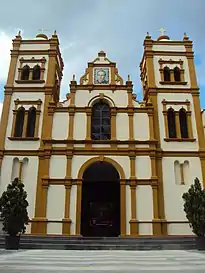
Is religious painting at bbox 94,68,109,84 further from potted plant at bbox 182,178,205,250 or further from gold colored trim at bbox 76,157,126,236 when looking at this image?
potted plant at bbox 182,178,205,250

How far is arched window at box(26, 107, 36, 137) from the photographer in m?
19.9

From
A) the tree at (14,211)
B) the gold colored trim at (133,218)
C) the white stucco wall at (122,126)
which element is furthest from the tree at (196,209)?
the tree at (14,211)

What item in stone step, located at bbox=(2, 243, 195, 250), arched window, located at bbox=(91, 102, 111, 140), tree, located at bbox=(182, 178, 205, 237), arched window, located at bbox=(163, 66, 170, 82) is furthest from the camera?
arched window, located at bbox=(163, 66, 170, 82)

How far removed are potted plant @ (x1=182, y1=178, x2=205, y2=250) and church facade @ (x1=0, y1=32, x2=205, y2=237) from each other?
14.5ft

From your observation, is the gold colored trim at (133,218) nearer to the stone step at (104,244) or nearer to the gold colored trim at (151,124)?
the stone step at (104,244)

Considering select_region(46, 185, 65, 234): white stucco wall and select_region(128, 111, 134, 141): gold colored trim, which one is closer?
select_region(46, 185, 65, 234): white stucco wall

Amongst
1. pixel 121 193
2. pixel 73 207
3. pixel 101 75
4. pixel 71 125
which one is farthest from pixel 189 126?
pixel 73 207

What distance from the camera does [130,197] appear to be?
17.4m

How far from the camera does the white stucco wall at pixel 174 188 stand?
17.4 meters

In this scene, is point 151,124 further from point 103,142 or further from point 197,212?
point 197,212

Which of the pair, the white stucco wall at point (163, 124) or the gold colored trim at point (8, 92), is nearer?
Result: the white stucco wall at point (163, 124)

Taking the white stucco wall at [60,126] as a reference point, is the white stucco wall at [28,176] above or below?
below

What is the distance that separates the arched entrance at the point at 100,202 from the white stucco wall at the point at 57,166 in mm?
1953

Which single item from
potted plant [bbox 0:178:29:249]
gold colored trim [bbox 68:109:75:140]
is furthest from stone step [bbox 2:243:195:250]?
gold colored trim [bbox 68:109:75:140]
